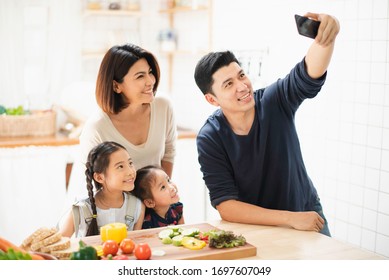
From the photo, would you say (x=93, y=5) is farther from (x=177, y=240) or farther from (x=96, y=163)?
(x=177, y=240)

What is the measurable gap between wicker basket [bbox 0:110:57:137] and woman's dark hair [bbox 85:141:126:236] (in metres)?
Answer: 1.39

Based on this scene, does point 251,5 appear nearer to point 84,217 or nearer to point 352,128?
point 352,128

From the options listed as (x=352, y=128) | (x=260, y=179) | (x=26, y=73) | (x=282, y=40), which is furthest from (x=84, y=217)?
(x=26, y=73)

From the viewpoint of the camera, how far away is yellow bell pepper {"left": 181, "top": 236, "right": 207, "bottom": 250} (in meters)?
1.55

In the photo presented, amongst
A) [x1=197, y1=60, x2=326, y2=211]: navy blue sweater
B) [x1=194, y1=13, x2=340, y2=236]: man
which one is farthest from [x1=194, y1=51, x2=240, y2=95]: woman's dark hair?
[x1=197, y1=60, x2=326, y2=211]: navy blue sweater

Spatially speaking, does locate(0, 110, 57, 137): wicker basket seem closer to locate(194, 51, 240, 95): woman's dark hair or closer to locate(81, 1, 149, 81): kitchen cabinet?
locate(81, 1, 149, 81): kitchen cabinet

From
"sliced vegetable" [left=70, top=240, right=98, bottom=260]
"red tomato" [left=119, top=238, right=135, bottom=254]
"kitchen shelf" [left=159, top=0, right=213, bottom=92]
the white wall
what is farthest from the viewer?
"kitchen shelf" [left=159, top=0, right=213, bottom=92]

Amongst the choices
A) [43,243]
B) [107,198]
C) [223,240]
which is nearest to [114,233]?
[43,243]

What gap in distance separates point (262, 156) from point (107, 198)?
1.82ft
